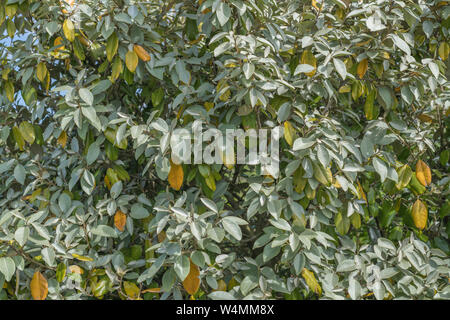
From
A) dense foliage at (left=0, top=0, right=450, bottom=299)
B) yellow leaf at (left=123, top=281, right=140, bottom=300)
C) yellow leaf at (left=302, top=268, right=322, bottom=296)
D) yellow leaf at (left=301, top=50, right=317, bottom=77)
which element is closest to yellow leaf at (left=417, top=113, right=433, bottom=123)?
dense foliage at (left=0, top=0, right=450, bottom=299)

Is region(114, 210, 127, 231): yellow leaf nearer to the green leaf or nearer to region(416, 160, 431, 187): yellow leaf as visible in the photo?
the green leaf

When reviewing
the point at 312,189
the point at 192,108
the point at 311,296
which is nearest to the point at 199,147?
the point at 192,108

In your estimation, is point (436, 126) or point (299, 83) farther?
point (436, 126)

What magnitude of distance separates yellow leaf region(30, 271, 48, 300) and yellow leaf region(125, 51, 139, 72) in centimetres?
100

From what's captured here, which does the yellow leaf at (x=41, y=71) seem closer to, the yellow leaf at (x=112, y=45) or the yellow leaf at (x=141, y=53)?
the yellow leaf at (x=112, y=45)

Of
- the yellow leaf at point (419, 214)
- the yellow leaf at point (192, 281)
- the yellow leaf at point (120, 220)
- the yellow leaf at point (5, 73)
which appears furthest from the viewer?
the yellow leaf at point (5, 73)

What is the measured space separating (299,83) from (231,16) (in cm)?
44

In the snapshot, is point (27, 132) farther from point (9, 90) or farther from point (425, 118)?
point (425, 118)

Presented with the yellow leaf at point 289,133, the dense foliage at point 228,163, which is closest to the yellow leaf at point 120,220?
the dense foliage at point 228,163

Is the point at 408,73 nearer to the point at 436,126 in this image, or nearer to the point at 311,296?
the point at 436,126

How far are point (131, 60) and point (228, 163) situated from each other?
695 millimetres

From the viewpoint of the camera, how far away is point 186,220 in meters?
1.97

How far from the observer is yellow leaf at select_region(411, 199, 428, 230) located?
92.8 inches

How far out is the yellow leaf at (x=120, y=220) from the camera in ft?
7.40
